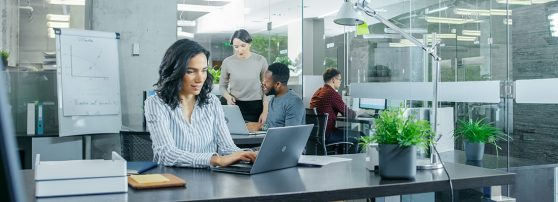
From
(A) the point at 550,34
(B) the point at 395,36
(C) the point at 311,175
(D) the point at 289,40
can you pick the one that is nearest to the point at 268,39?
(D) the point at 289,40

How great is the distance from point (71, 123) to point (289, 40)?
4063mm

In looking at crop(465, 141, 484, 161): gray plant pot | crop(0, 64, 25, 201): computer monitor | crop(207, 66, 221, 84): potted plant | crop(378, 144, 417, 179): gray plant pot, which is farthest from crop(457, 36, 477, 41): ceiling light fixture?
crop(207, 66, 221, 84): potted plant

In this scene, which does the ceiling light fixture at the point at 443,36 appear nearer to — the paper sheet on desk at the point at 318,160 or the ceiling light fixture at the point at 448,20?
the ceiling light fixture at the point at 448,20

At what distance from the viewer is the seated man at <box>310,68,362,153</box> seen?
18.5ft

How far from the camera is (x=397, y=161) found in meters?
1.91

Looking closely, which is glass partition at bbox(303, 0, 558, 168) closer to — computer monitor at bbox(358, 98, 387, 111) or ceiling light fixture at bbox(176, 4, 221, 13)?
computer monitor at bbox(358, 98, 387, 111)

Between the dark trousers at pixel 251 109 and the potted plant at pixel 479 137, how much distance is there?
2.46m

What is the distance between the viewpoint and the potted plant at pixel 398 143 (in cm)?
189

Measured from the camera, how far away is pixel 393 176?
75.4 inches

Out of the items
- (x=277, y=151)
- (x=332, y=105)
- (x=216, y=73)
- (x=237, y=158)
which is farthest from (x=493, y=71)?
(x=216, y=73)

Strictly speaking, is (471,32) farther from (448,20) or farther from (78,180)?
(78,180)

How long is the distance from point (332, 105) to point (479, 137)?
295cm

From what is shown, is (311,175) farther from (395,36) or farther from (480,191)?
(395,36)

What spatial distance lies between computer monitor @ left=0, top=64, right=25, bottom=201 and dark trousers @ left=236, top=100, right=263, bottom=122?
493cm
